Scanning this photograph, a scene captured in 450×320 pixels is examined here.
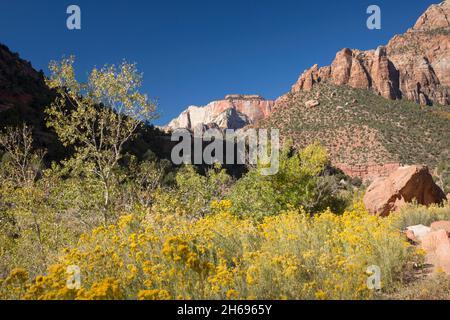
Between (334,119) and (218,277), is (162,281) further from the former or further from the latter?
(334,119)

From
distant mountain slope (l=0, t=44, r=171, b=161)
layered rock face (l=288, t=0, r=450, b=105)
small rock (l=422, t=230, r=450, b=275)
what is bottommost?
small rock (l=422, t=230, r=450, b=275)

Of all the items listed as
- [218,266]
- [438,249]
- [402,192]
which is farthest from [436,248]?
[402,192]

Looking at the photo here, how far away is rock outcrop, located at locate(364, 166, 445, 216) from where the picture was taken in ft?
43.5

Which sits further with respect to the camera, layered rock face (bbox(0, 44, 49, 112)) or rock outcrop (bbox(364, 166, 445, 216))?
layered rock face (bbox(0, 44, 49, 112))

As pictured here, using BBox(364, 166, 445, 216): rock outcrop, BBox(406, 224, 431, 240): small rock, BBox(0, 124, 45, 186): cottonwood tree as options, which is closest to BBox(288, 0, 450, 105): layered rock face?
BBox(364, 166, 445, 216): rock outcrop

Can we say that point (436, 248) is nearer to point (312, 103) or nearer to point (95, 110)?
point (95, 110)

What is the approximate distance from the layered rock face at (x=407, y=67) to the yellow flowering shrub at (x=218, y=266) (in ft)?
285

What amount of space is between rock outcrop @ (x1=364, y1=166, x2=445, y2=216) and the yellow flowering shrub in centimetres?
822

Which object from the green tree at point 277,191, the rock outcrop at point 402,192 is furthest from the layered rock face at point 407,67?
the green tree at point 277,191

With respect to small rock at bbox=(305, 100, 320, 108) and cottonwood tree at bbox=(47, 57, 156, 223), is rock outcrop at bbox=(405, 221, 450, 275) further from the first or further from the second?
small rock at bbox=(305, 100, 320, 108)

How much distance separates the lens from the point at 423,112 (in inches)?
3012

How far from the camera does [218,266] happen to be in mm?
3730

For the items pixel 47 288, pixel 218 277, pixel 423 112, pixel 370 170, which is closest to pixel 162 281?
pixel 218 277

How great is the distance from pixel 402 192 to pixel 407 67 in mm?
117958
